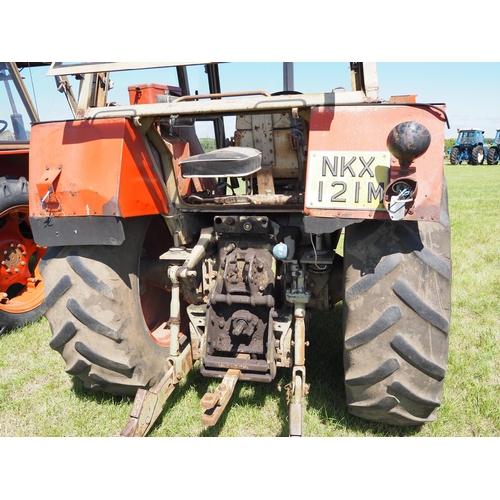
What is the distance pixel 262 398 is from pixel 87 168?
5.84 ft

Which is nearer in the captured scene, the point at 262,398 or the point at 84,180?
the point at 84,180

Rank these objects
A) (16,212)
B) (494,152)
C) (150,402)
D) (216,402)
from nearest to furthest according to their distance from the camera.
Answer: (216,402), (150,402), (16,212), (494,152)

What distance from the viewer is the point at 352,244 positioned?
7.50 feet

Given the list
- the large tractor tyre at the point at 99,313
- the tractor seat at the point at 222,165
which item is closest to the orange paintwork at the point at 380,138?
the tractor seat at the point at 222,165

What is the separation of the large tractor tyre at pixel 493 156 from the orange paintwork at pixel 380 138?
30.2 metres

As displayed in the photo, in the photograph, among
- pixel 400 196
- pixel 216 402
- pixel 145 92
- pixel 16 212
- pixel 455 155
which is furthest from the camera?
pixel 455 155

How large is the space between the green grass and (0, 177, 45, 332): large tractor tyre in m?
0.21

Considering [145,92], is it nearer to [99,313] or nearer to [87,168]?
[87,168]

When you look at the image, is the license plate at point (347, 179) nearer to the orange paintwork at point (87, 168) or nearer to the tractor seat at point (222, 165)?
the tractor seat at point (222, 165)

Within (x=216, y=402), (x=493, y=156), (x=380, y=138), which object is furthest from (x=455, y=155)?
(x=216, y=402)

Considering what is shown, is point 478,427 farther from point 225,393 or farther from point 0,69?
point 0,69

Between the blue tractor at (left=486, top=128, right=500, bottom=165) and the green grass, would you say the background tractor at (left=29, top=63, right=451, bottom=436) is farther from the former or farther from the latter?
the blue tractor at (left=486, top=128, right=500, bottom=165)

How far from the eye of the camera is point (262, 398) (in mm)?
3002

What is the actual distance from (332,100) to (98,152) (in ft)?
3.99
